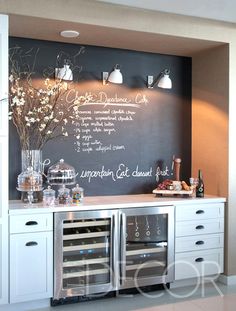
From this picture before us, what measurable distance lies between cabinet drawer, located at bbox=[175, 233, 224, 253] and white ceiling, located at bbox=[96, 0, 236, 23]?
7.36ft

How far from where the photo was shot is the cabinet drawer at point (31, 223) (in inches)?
135

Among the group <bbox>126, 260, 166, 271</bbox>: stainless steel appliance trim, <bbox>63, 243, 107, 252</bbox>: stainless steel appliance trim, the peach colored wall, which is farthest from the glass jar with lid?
the peach colored wall

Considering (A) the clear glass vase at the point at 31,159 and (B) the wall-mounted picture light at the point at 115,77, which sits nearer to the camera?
(A) the clear glass vase at the point at 31,159

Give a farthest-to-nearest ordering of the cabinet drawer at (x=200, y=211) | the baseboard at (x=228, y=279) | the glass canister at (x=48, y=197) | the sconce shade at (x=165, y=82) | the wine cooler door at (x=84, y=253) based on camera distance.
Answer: the sconce shade at (x=165, y=82) < the baseboard at (x=228, y=279) < the cabinet drawer at (x=200, y=211) < the glass canister at (x=48, y=197) < the wine cooler door at (x=84, y=253)

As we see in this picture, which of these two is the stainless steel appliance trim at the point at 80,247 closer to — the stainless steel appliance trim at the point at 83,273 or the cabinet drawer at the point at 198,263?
the stainless steel appliance trim at the point at 83,273

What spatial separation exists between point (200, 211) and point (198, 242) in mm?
328

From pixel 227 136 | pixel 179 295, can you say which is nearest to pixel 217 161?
pixel 227 136

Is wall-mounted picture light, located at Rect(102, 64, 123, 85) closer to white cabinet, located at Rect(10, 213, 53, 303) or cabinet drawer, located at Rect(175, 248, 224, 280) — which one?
white cabinet, located at Rect(10, 213, 53, 303)

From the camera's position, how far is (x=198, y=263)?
4215 millimetres

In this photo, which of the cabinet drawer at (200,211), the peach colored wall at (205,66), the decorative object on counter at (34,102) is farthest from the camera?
the cabinet drawer at (200,211)

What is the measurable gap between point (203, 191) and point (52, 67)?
2094mm

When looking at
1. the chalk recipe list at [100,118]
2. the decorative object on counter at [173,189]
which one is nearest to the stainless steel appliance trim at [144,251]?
the decorative object on counter at [173,189]

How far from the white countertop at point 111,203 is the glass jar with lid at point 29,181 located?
150 mm

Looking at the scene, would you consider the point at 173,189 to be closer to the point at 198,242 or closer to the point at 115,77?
the point at 198,242
